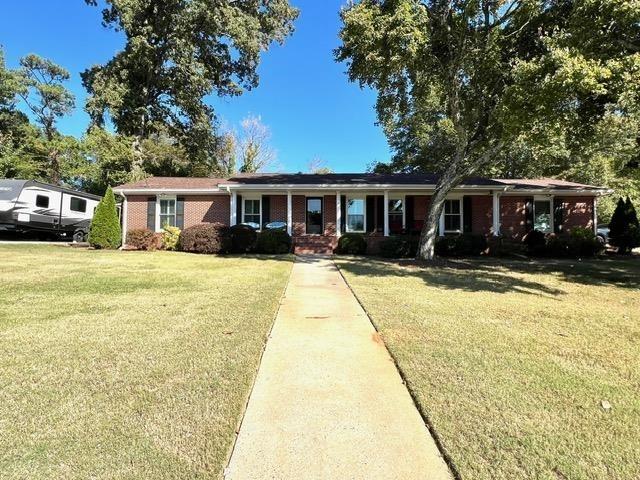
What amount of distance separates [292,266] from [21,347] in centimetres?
856

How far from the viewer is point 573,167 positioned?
27.6 metres

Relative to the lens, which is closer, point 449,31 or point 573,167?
point 449,31

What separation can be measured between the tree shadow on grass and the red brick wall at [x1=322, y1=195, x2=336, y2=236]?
539cm

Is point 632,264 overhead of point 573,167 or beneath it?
beneath

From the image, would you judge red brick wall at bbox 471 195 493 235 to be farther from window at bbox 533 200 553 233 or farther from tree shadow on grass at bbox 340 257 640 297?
tree shadow on grass at bbox 340 257 640 297

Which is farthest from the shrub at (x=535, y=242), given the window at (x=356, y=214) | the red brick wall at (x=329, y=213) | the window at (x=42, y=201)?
the window at (x=42, y=201)

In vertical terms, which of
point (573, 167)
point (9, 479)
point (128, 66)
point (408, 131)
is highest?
point (128, 66)

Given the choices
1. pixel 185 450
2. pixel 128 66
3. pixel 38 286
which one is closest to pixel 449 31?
pixel 38 286

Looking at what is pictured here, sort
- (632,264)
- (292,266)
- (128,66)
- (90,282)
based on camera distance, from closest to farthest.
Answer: (90,282), (292,266), (632,264), (128,66)

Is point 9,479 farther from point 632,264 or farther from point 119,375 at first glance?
point 632,264

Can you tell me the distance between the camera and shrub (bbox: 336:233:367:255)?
1725cm

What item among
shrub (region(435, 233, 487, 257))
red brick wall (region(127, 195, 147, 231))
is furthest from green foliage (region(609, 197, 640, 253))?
red brick wall (region(127, 195, 147, 231))

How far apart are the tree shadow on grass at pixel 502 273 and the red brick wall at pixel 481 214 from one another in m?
5.40

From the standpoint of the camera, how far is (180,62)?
2558 cm
